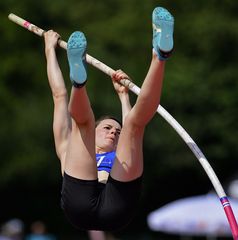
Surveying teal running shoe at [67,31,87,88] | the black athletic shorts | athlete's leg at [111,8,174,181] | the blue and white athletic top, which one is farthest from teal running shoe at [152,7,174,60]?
the blue and white athletic top

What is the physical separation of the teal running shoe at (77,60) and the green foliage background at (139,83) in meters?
12.5

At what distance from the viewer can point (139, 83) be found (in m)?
19.3

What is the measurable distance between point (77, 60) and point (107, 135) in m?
1.20

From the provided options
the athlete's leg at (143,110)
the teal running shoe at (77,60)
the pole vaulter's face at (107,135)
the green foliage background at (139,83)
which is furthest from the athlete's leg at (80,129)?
the green foliage background at (139,83)

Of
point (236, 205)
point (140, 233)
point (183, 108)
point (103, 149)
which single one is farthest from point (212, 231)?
point (103, 149)

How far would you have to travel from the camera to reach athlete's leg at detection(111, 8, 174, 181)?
664cm

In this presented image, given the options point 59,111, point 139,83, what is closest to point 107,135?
point 59,111

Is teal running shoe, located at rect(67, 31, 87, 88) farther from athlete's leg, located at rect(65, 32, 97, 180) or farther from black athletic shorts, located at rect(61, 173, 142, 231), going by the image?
black athletic shorts, located at rect(61, 173, 142, 231)

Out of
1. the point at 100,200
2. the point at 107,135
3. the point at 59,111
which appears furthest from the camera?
the point at 59,111

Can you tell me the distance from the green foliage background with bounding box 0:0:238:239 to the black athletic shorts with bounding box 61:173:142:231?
12089 mm

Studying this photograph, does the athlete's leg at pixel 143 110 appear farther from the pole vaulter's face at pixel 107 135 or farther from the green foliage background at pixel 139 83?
the green foliage background at pixel 139 83

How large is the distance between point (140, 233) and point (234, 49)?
4860mm

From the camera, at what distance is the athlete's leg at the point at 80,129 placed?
6742 mm

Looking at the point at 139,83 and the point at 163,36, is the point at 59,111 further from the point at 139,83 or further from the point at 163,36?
the point at 139,83
